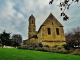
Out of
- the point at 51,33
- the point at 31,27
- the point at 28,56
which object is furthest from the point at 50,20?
the point at 28,56

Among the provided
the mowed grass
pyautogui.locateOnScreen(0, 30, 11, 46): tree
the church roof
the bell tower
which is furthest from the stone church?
the bell tower

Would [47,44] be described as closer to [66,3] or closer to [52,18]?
[52,18]

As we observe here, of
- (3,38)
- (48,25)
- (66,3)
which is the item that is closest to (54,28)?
(48,25)

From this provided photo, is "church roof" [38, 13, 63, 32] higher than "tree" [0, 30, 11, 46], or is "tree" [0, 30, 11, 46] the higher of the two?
"church roof" [38, 13, 63, 32]

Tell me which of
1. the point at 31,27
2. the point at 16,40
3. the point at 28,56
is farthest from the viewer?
the point at 16,40

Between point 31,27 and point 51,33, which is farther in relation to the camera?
point 31,27

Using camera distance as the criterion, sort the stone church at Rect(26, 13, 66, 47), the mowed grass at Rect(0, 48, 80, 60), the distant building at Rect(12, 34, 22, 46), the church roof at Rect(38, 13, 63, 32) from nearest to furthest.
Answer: the mowed grass at Rect(0, 48, 80, 60)
the stone church at Rect(26, 13, 66, 47)
the church roof at Rect(38, 13, 63, 32)
the distant building at Rect(12, 34, 22, 46)

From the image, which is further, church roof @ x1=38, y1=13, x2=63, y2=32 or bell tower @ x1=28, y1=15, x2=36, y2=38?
bell tower @ x1=28, y1=15, x2=36, y2=38

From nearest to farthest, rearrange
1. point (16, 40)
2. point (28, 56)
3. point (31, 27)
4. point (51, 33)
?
point (28, 56), point (51, 33), point (31, 27), point (16, 40)

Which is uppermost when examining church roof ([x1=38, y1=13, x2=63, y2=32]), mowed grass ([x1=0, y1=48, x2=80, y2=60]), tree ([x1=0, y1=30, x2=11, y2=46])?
church roof ([x1=38, y1=13, x2=63, y2=32])

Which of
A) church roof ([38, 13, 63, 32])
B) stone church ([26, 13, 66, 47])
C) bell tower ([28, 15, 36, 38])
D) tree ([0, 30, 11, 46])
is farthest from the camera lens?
bell tower ([28, 15, 36, 38])

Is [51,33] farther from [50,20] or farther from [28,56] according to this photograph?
[28,56]

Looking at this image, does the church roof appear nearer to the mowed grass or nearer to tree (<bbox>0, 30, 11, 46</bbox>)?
tree (<bbox>0, 30, 11, 46</bbox>)

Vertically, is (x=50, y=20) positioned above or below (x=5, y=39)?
above
